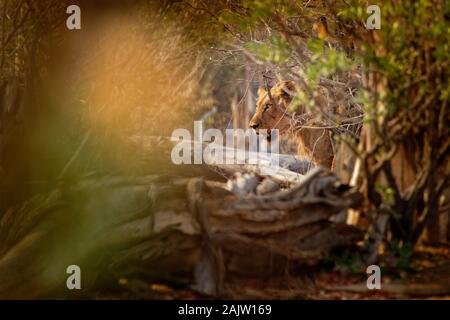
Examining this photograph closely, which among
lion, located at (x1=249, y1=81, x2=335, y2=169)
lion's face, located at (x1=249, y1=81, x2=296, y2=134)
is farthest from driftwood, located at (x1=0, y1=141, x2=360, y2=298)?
lion's face, located at (x1=249, y1=81, x2=296, y2=134)

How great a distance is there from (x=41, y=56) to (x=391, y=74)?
4039 millimetres

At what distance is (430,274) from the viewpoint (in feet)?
19.9

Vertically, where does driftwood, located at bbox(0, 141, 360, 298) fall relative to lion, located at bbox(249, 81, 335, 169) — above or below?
below

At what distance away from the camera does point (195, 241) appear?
604 cm

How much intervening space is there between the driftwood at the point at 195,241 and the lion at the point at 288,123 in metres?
4.06

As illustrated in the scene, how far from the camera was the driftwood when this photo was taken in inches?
238

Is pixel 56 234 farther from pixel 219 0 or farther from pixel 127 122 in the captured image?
pixel 219 0

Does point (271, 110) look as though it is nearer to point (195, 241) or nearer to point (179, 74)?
point (179, 74)

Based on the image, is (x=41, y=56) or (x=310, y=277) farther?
(x=41, y=56)

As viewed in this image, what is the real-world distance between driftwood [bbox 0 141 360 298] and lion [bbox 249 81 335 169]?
406cm

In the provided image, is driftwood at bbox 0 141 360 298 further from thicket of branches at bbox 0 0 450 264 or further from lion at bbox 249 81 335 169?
lion at bbox 249 81 335 169

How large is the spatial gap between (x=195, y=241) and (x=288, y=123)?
17.0 ft

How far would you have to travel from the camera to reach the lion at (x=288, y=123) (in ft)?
34.2

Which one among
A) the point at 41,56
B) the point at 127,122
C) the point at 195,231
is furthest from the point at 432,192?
the point at 41,56
